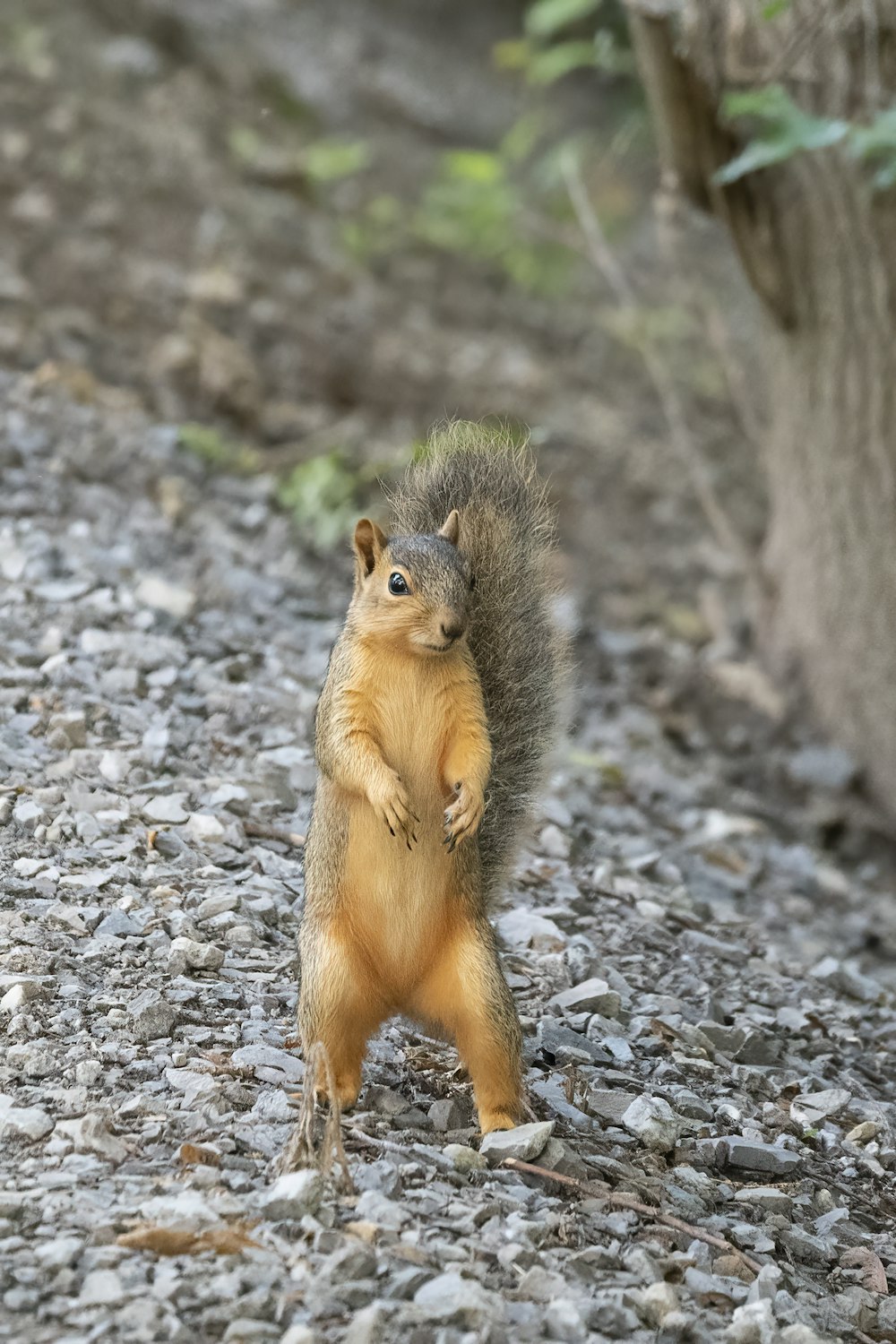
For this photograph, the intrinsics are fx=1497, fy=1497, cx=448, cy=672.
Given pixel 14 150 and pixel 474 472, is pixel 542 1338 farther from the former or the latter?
pixel 14 150

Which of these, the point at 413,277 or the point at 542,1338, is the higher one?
the point at 413,277

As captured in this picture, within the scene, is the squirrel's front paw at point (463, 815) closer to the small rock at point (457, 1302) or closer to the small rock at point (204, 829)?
the small rock at point (457, 1302)

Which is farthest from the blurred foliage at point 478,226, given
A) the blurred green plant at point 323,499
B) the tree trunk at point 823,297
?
the tree trunk at point 823,297

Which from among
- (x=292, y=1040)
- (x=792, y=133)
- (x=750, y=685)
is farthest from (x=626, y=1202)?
(x=750, y=685)

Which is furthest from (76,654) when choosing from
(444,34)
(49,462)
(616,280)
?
(444,34)

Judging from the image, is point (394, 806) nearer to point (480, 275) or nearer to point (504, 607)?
point (504, 607)

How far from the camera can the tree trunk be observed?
500cm

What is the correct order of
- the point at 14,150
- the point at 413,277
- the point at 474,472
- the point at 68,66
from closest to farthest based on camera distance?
the point at 474,472
the point at 14,150
the point at 68,66
the point at 413,277

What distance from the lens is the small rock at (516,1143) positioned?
8.82 ft

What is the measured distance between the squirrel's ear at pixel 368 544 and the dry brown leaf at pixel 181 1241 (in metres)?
1.29

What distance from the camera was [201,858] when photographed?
12.0 ft

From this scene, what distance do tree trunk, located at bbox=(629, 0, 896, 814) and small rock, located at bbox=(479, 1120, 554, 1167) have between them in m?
3.22

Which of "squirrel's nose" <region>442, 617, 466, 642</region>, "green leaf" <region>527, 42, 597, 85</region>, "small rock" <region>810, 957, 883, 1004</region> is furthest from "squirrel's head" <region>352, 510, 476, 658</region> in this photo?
"green leaf" <region>527, 42, 597, 85</region>

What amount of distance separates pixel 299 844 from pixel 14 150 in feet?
17.3
